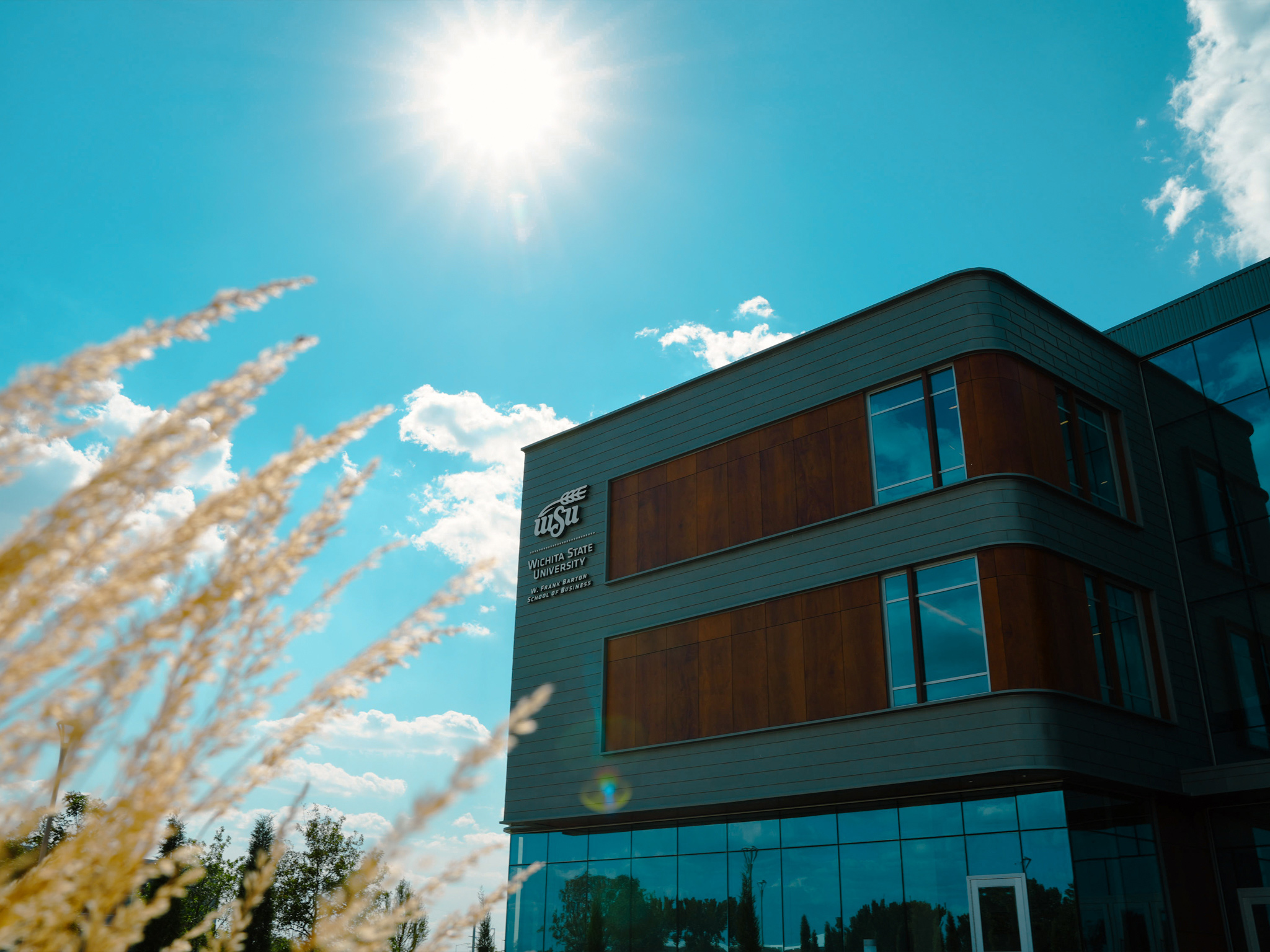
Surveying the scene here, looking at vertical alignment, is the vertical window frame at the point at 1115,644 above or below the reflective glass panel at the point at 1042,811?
above

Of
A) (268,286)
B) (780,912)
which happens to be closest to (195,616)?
(268,286)

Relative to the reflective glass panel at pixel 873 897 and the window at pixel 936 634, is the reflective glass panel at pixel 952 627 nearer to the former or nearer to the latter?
the window at pixel 936 634

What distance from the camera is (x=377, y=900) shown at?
2.70m

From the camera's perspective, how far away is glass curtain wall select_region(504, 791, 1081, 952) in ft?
51.7

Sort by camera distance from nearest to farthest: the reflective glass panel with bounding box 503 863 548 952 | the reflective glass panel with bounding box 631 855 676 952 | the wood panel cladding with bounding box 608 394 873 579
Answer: the wood panel cladding with bounding box 608 394 873 579, the reflective glass panel with bounding box 631 855 676 952, the reflective glass panel with bounding box 503 863 548 952

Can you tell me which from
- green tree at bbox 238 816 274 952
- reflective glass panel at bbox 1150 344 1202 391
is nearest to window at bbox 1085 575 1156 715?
reflective glass panel at bbox 1150 344 1202 391

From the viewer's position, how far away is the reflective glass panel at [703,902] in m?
19.6

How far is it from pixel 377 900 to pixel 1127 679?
1859 centimetres

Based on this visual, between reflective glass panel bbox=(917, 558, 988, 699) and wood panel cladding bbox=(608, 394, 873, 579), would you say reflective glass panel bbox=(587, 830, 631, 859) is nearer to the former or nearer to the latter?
wood panel cladding bbox=(608, 394, 873, 579)

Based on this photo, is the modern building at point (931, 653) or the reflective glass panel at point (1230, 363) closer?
the modern building at point (931, 653)

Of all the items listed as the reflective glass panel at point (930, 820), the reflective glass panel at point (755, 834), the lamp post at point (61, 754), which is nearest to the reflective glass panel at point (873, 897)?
the reflective glass panel at point (930, 820)

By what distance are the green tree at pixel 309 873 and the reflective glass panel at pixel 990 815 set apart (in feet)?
116

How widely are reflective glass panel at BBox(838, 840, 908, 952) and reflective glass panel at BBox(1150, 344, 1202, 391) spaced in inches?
479

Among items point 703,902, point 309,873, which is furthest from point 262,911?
point 703,902
